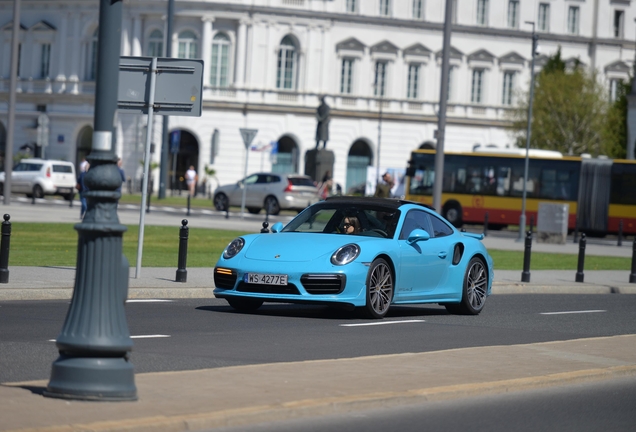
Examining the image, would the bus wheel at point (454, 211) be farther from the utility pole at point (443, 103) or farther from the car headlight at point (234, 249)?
the car headlight at point (234, 249)

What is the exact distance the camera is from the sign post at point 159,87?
18438 mm

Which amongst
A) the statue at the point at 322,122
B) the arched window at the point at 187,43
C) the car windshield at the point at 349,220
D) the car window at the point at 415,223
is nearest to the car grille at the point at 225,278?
the car windshield at the point at 349,220

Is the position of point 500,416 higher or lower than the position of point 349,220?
lower

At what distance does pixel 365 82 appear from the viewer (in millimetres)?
84875

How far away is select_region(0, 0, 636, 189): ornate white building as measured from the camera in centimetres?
7988

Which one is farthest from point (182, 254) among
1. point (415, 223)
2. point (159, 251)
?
point (159, 251)

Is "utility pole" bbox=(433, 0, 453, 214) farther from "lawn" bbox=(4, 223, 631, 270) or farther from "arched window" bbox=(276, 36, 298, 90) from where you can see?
"arched window" bbox=(276, 36, 298, 90)

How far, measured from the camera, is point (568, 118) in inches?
3014

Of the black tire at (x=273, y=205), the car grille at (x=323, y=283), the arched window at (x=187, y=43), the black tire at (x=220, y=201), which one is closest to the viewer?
the car grille at (x=323, y=283)

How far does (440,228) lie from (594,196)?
3908 centimetres

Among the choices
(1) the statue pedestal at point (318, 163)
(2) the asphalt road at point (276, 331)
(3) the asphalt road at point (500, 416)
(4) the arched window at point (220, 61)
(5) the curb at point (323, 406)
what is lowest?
(2) the asphalt road at point (276, 331)

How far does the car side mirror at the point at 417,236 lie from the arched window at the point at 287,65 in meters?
66.2

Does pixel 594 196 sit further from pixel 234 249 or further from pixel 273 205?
pixel 234 249

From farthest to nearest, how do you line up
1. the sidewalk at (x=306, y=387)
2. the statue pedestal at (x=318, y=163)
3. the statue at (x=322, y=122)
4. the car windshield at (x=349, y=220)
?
the statue pedestal at (x=318, y=163) < the statue at (x=322, y=122) < the car windshield at (x=349, y=220) < the sidewalk at (x=306, y=387)
